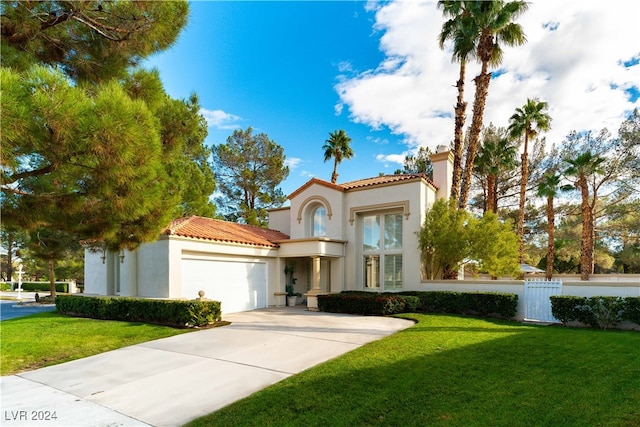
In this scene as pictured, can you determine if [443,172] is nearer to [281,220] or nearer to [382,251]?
[382,251]

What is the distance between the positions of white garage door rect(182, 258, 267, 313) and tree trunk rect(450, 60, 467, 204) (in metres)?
10.9

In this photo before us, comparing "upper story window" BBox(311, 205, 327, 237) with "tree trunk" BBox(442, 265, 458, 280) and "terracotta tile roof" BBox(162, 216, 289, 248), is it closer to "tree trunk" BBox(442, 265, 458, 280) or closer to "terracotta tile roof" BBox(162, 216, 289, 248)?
"terracotta tile roof" BBox(162, 216, 289, 248)

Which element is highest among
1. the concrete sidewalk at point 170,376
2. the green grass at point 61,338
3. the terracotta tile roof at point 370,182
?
the terracotta tile roof at point 370,182

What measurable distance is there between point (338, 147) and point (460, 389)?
29331 millimetres

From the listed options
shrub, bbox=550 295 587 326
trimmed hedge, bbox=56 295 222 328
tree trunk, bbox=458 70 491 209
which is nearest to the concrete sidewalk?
trimmed hedge, bbox=56 295 222 328

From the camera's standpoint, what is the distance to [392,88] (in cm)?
1753

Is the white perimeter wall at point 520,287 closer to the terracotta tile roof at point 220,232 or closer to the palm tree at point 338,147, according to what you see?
the terracotta tile roof at point 220,232

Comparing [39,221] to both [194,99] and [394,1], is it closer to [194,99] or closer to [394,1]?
[194,99]

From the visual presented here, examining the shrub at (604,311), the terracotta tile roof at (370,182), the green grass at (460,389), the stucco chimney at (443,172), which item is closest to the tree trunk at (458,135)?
the stucco chimney at (443,172)

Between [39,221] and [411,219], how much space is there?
15.0m

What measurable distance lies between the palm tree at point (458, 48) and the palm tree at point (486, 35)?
0.41 meters

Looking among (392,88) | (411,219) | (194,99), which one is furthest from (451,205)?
(194,99)

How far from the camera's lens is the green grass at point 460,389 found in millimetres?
5184

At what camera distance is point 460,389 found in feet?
20.2
